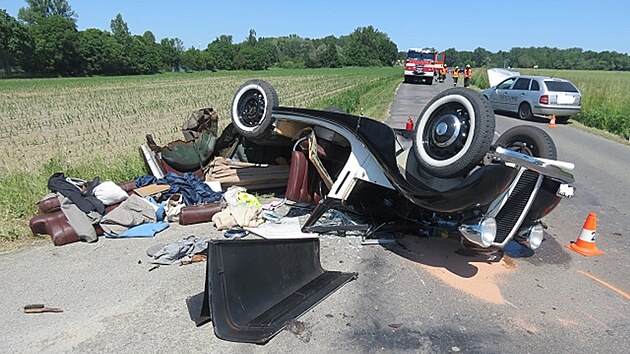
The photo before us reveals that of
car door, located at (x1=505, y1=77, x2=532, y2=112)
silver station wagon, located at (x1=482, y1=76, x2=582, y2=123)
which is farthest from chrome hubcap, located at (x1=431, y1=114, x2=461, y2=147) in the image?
car door, located at (x1=505, y1=77, x2=532, y2=112)

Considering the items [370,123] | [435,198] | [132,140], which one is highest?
[370,123]

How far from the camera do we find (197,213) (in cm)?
553

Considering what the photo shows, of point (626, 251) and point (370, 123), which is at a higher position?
point (370, 123)

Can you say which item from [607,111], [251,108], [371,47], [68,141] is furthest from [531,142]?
[371,47]

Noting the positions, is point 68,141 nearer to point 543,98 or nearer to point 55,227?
point 55,227

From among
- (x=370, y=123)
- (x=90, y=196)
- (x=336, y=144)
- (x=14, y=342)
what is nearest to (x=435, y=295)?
(x=370, y=123)

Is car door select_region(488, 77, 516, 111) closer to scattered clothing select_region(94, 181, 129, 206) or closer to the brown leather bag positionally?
the brown leather bag

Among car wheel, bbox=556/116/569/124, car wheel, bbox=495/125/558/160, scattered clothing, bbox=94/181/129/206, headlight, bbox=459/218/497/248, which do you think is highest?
car wheel, bbox=495/125/558/160

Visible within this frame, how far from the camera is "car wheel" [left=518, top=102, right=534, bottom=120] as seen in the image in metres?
17.4

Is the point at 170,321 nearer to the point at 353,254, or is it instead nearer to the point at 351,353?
the point at 351,353

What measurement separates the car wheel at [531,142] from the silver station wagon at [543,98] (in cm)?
1180

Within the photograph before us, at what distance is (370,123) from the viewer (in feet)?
15.2

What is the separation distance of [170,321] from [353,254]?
1.98 meters

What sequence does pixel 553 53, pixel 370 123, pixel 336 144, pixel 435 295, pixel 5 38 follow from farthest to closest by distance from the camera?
pixel 553 53, pixel 5 38, pixel 336 144, pixel 370 123, pixel 435 295
